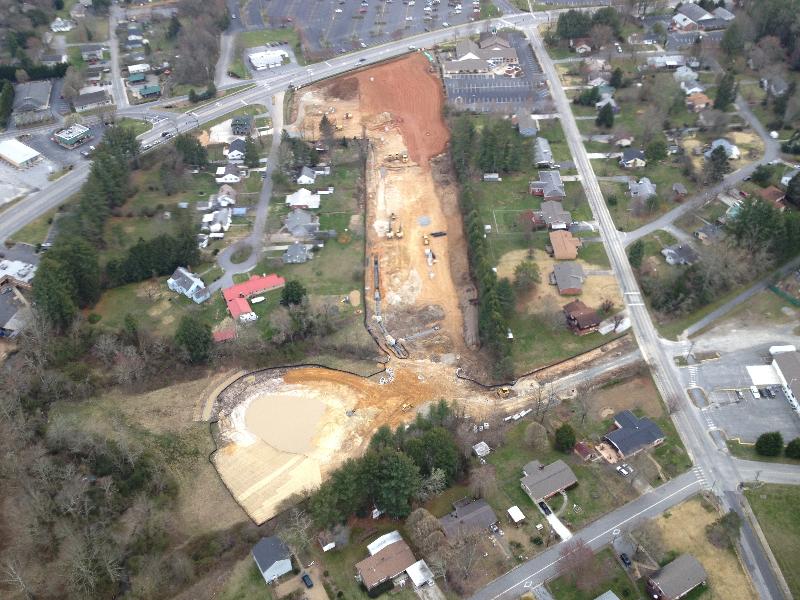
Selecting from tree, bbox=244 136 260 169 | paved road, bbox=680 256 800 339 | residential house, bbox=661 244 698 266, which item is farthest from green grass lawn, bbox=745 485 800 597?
tree, bbox=244 136 260 169

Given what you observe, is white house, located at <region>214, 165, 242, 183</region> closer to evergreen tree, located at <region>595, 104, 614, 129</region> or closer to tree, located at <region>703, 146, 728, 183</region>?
evergreen tree, located at <region>595, 104, 614, 129</region>

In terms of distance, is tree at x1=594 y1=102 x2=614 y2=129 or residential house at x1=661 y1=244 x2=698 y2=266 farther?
tree at x1=594 y1=102 x2=614 y2=129

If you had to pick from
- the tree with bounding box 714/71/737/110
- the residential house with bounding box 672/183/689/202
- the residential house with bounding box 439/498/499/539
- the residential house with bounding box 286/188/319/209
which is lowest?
the residential house with bounding box 439/498/499/539

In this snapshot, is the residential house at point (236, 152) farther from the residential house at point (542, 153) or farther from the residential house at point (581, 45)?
the residential house at point (581, 45)

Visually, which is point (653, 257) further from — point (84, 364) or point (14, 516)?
point (14, 516)

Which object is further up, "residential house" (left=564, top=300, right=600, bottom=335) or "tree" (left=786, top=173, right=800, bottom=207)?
"tree" (left=786, top=173, right=800, bottom=207)

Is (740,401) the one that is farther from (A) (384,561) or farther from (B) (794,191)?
(A) (384,561)

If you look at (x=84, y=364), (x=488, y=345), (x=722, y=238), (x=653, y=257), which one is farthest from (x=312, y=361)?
(x=722, y=238)

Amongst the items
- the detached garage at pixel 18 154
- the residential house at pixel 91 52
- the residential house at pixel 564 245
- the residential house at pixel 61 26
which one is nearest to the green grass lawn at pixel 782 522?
the residential house at pixel 564 245
